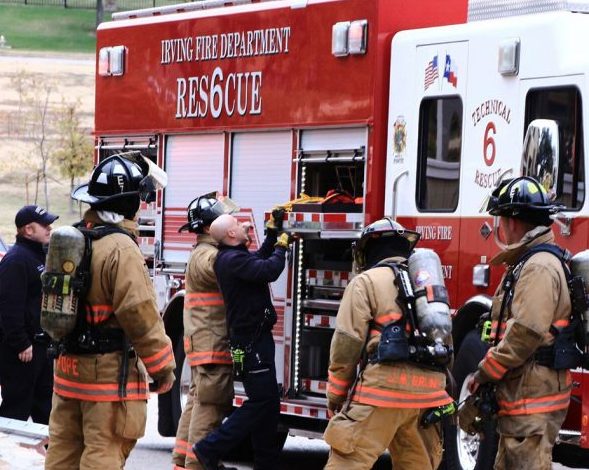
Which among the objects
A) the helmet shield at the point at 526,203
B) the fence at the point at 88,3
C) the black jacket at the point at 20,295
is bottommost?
the black jacket at the point at 20,295

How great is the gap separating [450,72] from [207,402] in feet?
8.95

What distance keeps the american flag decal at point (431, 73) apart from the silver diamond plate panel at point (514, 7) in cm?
49

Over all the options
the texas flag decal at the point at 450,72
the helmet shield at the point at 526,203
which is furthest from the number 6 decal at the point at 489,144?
the helmet shield at the point at 526,203

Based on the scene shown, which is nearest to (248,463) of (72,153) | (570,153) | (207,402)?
(207,402)

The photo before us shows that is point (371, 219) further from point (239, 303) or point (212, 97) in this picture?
point (212, 97)

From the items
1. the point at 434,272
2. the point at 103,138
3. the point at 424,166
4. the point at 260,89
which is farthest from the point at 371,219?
the point at 103,138

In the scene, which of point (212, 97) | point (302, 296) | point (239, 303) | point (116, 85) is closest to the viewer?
point (239, 303)

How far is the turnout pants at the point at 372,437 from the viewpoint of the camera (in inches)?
265

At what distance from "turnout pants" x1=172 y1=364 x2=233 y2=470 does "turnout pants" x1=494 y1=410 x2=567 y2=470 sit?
3202 millimetres

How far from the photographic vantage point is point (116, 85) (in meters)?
12.6

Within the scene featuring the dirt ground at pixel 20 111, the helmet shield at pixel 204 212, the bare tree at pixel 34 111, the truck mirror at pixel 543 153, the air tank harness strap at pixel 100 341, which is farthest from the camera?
A: the bare tree at pixel 34 111

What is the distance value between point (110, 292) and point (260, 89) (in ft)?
14.0

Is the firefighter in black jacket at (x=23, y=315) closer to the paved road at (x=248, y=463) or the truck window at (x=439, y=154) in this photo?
the paved road at (x=248, y=463)

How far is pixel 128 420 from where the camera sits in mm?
6922
